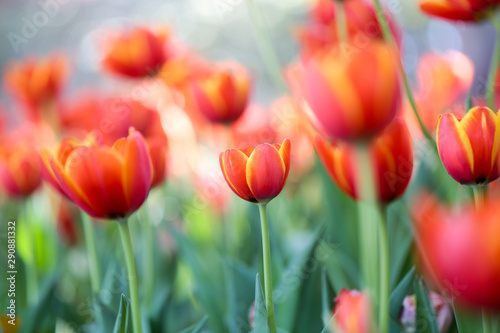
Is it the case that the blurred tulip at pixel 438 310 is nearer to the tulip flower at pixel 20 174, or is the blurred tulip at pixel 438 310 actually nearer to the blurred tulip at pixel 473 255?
the blurred tulip at pixel 473 255

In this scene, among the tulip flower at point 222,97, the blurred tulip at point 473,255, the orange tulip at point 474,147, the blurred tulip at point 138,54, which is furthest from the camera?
the blurred tulip at point 138,54

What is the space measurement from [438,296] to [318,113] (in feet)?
0.74

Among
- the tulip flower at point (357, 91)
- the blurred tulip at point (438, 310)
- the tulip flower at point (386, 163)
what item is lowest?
the blurred tulip at point (438, 310)

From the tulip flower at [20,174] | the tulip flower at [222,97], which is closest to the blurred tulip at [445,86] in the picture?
the tulip flower at [222,97]

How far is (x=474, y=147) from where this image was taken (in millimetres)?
316

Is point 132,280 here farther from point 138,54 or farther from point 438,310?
point 138,54

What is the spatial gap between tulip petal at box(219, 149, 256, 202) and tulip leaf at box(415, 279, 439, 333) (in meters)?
0.14

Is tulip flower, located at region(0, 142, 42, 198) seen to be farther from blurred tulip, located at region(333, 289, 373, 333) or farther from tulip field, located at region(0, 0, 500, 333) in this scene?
blurred tulip, located at region(333, 289, 373, 333)

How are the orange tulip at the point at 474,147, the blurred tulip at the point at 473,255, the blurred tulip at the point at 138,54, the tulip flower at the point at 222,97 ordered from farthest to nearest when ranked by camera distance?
the blurred tulip at the point at 138,54, the tulip flower at the point at 222,97, the orange tulip at the point at 474,147, the blurred tulip at the point at 473,255

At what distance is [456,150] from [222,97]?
0.32 m

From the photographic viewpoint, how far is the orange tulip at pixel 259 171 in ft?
1.11

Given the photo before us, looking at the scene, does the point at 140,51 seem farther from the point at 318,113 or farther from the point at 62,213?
the point at 318,113

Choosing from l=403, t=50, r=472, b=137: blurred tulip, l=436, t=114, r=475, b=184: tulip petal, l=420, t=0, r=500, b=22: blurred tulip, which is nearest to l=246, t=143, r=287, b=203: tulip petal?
l=436, t=114, r=475, b=184: tulip petal

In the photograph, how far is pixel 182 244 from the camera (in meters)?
0.56
